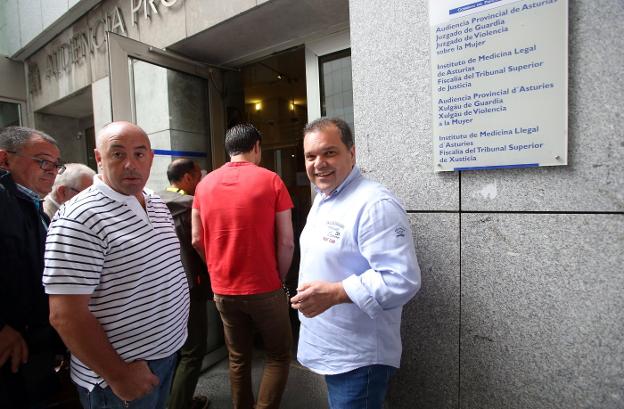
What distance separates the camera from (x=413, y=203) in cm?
204

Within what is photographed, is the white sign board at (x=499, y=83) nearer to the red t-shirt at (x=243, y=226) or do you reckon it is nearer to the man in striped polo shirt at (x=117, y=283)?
the red t-shirt at (x=243, y=226)

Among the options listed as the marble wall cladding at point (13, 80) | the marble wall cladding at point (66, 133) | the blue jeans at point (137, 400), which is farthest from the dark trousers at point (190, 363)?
the marble wall cladding at point (13, 80)

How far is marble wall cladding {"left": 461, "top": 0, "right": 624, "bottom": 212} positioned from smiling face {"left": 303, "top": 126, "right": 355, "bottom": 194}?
3.22ft

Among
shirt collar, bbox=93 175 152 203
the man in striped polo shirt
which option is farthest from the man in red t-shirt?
shirt collar, bbox=93 175 152 203

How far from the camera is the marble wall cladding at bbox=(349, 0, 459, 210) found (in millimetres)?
1941

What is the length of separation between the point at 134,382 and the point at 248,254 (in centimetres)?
114

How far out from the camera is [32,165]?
6.39 ft

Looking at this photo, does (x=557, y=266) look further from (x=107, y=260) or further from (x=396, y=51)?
(x=107, y=260)

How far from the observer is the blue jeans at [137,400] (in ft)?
4.78

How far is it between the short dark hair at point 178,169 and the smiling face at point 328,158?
181 centimetres

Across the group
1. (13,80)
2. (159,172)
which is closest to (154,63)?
(159,172)

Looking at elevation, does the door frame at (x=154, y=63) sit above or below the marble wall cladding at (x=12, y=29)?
below

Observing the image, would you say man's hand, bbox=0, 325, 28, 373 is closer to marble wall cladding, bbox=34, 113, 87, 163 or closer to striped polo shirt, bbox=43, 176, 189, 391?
striped polo shirt, bbox=43, 176, 189, 391

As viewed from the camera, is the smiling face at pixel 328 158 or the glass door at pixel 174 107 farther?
the glass door at pixel 174 107
